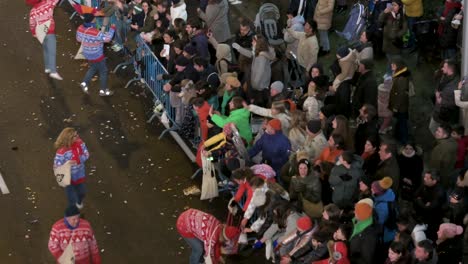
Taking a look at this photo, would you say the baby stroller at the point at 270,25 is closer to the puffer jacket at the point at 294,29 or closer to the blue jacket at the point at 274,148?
the puffer jacket at the point at 294,29

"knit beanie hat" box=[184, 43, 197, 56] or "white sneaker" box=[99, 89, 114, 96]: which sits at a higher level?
"knit beanie hat" box=[184, 43, 197, 56]

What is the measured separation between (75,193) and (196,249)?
8.49 ft

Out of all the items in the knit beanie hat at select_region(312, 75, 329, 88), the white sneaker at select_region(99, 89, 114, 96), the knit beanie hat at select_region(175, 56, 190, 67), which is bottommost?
the white sneaker at select_region(99, 89, 114, 96)

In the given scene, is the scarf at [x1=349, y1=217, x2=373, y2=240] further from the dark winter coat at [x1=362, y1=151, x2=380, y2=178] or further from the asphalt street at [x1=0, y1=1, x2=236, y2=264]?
the asphalt street at [x1=0, y1=1, x2=236, y2=264]

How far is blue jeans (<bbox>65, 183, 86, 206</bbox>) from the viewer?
14766mm

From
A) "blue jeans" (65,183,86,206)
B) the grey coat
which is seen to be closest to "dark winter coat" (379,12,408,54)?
the grey coat

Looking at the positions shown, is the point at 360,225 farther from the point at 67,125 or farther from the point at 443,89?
the point at 67,125

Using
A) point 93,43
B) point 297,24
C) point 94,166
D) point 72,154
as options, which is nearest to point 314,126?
point 72,154

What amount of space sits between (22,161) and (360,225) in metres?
6.85

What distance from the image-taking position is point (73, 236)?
486 inches

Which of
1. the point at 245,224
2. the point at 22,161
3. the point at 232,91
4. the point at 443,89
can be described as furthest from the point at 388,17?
the point at 22,161

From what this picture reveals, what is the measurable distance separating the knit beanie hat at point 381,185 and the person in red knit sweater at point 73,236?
3.88 metres

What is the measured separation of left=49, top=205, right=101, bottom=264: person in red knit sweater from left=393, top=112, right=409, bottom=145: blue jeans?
5.95m

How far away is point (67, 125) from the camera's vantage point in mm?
17547
